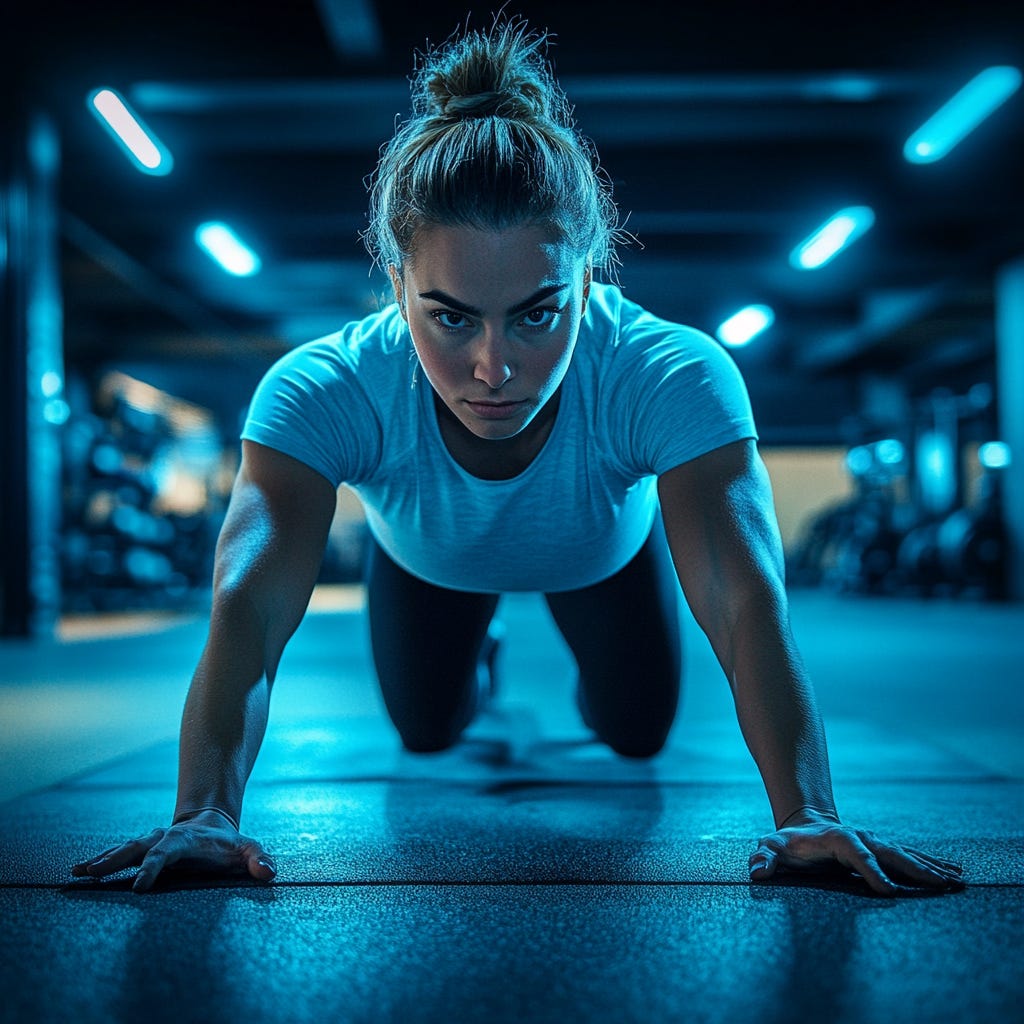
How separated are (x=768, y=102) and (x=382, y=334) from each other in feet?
15.0

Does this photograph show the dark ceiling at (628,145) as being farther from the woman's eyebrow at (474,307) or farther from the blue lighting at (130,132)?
the woman's eyebrow at (474,307)

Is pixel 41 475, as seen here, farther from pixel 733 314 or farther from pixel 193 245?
pixel 733 314

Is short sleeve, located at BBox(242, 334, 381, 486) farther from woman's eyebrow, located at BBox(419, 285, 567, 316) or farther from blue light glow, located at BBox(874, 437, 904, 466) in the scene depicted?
blue light glow, located at BBox(874, 437, 904, 466)

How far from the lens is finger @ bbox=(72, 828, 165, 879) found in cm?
93

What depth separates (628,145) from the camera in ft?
18.9

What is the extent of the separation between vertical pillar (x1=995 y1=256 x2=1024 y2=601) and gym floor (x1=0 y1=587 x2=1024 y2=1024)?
18.4 ft

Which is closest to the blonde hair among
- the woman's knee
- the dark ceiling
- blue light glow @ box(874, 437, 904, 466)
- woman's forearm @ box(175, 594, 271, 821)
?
woman's forearm @ box(175, 594, 271, 821)

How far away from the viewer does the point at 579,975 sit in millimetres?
745

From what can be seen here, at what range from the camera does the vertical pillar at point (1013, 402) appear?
7273mm

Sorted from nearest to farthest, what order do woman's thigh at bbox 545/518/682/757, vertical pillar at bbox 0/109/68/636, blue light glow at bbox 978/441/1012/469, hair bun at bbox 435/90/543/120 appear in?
hair bun at bbox 435/90/543/120 → woman's thigh at bbox 545/518/682/757 → vertical pillar at bbox 0/109/68/636 → blue light glow at bbox 978/441/1012/469

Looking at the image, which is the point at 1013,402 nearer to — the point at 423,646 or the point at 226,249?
the point at 226,249

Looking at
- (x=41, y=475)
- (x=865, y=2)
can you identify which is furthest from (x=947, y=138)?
(x=41, y=475)

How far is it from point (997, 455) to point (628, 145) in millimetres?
3669

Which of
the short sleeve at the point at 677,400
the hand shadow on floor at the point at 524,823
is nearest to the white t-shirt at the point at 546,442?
the short sleeve at the point at 677,400
